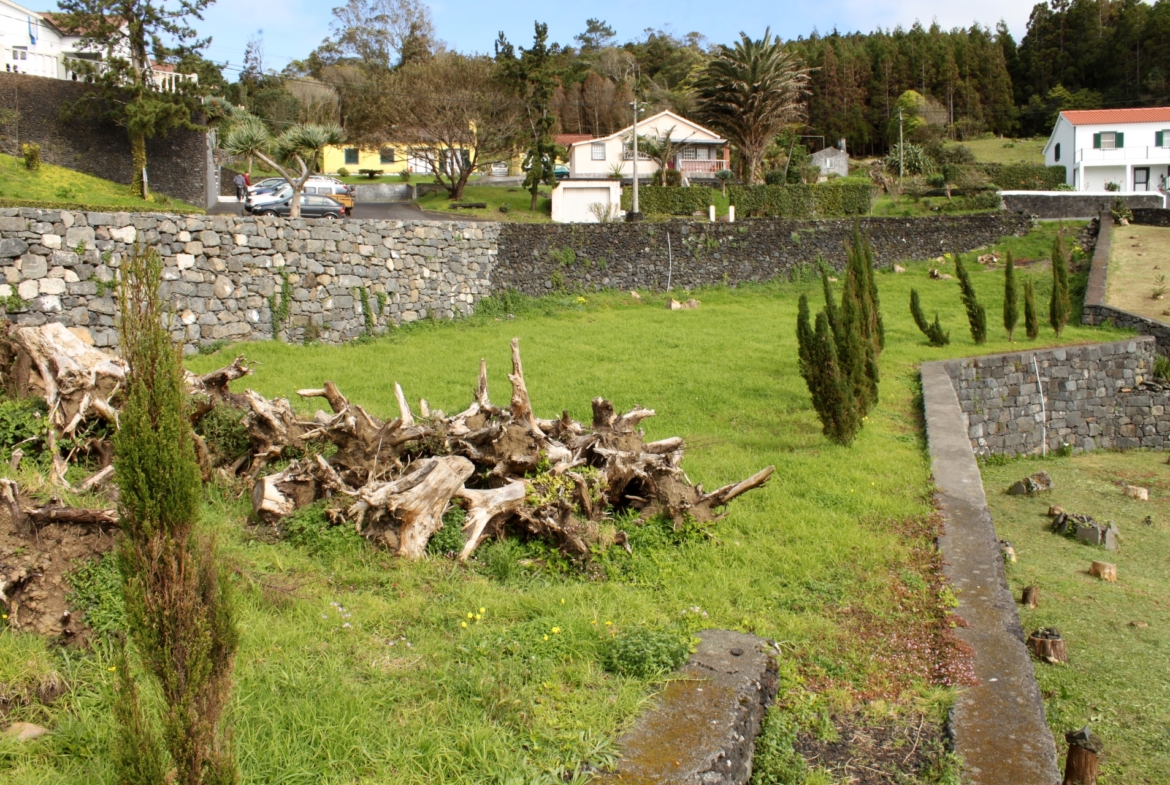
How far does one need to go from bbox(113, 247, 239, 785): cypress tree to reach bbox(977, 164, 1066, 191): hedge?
4399cm

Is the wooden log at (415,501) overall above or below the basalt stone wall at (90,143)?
below

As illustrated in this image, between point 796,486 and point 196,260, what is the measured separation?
31.5ft

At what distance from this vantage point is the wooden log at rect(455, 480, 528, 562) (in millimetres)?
5871

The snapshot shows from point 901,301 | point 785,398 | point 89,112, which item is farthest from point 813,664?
point 89,112

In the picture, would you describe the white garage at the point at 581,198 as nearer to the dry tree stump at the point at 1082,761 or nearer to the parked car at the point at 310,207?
the parked car at the point at 310,207

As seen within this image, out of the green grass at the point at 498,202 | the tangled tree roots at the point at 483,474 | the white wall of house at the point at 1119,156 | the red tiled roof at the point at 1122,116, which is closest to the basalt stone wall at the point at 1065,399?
the tangled tree roots at the point at 483,474

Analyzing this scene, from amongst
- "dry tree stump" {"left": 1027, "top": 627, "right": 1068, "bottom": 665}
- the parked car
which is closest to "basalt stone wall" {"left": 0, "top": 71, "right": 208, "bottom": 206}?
the parked car

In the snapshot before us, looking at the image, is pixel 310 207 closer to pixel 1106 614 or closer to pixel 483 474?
pixel 483 474

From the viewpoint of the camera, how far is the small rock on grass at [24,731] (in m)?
3.53

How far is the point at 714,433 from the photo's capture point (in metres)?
10.0

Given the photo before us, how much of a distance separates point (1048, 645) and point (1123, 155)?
44.9 m

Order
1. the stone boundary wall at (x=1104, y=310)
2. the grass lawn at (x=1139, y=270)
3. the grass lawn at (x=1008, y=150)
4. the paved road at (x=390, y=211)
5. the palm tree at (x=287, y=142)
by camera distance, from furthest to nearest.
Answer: the grass lawn at (x=1008, y=150)
the paved road at (x=390, y=211)
the grass lawn at (x=1139, y=270)
the palm tree at (x=287, y=142)
the stone boundary wall at (x=1104, y=310)

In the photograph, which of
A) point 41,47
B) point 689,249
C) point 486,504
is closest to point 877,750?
point 486,504

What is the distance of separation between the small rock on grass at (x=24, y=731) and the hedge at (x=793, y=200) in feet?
107
